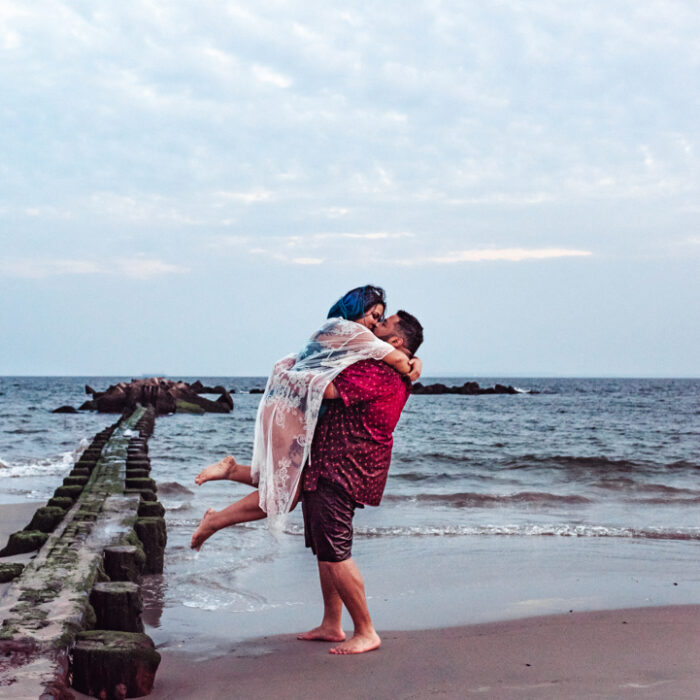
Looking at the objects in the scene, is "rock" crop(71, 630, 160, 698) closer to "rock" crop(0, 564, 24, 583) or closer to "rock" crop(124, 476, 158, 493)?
"rock" crop(0, 564, 24, 583)

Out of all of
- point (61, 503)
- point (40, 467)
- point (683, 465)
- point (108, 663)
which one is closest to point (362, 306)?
point (108, 663)

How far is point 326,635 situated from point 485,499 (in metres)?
6.80

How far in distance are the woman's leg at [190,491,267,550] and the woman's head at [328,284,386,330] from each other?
0.97 metres

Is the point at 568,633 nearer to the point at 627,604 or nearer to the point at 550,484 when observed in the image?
the point at 627,604

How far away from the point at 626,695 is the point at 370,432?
1.52m

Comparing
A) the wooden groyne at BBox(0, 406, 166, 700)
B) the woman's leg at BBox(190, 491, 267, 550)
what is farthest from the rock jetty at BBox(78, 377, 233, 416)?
the woman's leg at BBox(190, 491, 267, 550)

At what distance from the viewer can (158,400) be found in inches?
1403

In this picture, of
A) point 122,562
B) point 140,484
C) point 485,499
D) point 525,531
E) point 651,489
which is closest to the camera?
point 122,562

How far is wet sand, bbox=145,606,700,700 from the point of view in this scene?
128 inches

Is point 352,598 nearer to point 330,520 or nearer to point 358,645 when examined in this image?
point 358,645

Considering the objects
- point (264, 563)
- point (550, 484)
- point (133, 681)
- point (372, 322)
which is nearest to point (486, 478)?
point (550, 484)

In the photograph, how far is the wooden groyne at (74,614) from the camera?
106 inches

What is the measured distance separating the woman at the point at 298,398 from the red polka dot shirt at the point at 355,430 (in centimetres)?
5

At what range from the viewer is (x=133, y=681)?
2932 mm
